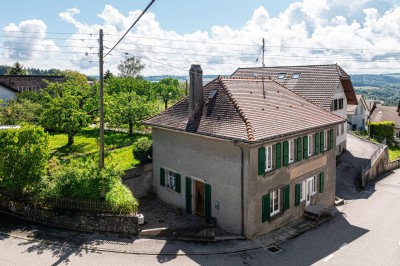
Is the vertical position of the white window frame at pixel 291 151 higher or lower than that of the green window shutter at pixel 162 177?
higher

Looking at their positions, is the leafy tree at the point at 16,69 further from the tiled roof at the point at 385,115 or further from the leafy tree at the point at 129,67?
the tiled roof at the point at 385,115

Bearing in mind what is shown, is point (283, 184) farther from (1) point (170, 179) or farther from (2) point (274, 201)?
(1) point (170, 179)

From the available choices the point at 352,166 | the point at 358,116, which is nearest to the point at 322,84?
the point at 352,166

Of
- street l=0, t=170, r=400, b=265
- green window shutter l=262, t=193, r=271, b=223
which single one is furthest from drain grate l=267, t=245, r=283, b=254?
green window shutter l=262, t=193, r=271, b=223

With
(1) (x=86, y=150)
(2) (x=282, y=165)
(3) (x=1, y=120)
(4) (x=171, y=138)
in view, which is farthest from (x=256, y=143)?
(3) (x=1, y=120)

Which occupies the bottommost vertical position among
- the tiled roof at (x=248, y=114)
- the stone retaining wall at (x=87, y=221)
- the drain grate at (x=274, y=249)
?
the drain grate at (x=274, y=249)

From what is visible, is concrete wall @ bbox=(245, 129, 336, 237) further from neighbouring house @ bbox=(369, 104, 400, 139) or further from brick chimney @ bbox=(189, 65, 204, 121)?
neighbouring house @ bbox=(369, 104, 400, 139)

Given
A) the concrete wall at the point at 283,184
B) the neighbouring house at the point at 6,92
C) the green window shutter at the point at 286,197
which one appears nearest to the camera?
the concrete wall at the point at 283,184

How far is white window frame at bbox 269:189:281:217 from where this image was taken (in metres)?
19.6

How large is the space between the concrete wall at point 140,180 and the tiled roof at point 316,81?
13261 mm

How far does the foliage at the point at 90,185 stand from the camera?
696 inches

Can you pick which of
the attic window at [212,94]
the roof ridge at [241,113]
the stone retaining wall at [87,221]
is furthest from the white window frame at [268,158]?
the stone retaining wall at [87,221]

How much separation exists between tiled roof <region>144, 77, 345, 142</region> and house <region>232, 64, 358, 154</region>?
24.2ft

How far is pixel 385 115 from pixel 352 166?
3850cm
